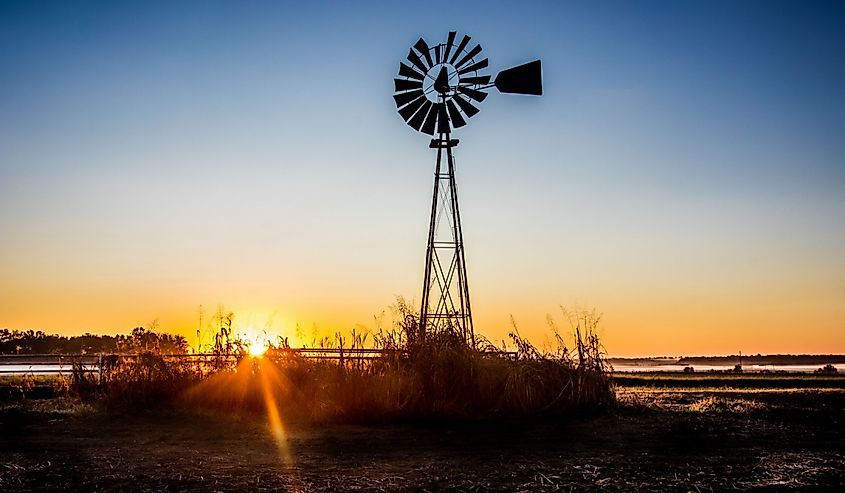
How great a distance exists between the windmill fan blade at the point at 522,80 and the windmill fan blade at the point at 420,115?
7.13 feet

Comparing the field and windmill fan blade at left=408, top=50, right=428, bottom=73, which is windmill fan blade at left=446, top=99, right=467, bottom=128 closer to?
windmill fan blade at left=408, top=50, right=428, bottom=73

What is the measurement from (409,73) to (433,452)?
14741mm

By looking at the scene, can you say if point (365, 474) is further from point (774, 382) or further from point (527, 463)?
point (774, 382)

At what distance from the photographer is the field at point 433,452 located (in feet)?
26.6

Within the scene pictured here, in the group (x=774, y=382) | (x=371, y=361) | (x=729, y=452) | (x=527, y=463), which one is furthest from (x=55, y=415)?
(x=774, y=382)

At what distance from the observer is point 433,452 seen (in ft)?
33.5

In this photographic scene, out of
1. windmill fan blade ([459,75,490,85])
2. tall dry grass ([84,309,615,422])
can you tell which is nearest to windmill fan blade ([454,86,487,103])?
windmill fan blade ([459,75,490,85])

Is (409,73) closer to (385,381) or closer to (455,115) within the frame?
(455,115)

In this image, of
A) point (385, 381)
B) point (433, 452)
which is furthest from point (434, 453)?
point (385, 381)

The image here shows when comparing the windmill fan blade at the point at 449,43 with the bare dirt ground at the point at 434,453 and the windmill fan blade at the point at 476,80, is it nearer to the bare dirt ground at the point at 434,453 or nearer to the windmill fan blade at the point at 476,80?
the windmill fan blade at the point at 476,80

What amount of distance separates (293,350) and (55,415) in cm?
469

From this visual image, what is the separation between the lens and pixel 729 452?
9969 millimetres

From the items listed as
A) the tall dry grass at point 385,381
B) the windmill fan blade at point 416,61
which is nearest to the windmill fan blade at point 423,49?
the windmill fan blade at point 416,61

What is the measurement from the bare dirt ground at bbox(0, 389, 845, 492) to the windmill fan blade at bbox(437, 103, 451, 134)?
10.8 meters
